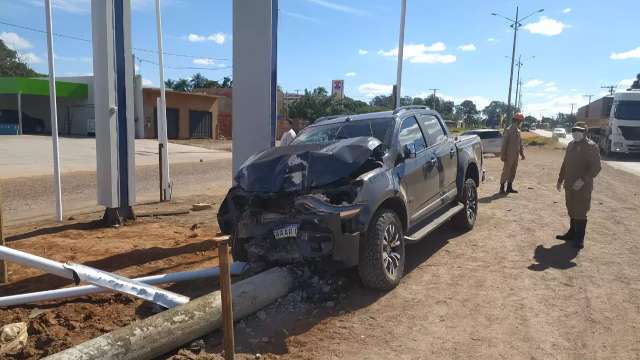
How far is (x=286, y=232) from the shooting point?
4.80 metres

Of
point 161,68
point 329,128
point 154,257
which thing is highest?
point 161,68

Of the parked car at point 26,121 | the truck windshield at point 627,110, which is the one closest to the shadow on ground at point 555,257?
the truck windshield at point 627,110

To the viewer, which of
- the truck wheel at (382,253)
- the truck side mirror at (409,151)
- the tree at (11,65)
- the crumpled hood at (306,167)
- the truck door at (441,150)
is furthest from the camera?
the tree at (11,65)

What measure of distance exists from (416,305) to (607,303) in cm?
184

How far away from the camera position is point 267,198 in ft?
16.5

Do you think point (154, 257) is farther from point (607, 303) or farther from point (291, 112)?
point (291, 112)

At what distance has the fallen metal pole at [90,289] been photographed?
4.20 m

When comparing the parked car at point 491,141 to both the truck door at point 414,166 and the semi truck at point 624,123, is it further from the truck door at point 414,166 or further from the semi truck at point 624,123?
the truck door at point 414,166

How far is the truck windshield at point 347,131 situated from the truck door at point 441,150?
0.85m

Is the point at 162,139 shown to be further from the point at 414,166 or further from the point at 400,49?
the point at 414,166

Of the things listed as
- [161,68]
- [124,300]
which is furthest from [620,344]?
[161,68]

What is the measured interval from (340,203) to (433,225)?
1.97 m

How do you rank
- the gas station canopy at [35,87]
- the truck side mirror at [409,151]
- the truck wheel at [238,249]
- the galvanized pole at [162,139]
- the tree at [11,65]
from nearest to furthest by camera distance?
the truck wheel at [238,249] < the truck side mirror at [409,151] < the galvanized pole at [162,139] < the gas station canopy at [35,87] < the tree at [11,65]

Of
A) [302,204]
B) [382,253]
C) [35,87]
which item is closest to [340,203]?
[302,204]
